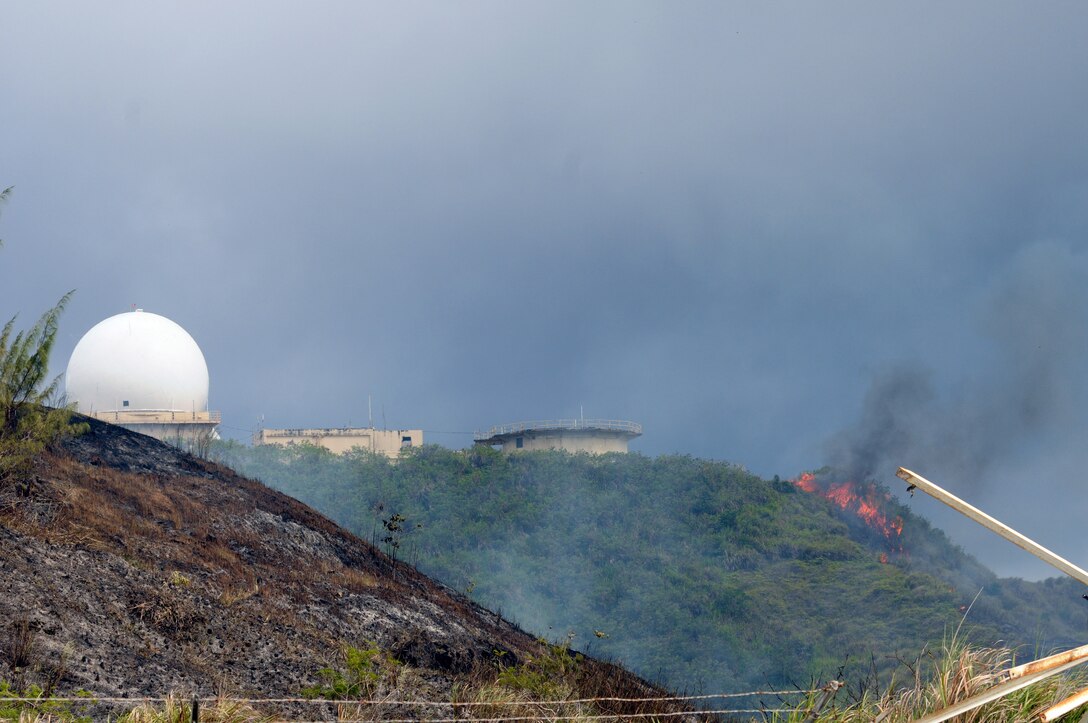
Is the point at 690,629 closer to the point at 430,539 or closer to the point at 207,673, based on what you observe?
the point at 430,539

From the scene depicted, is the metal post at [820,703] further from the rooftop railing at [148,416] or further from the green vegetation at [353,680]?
the rooftop railing at [148,416]

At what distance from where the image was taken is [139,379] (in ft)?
195

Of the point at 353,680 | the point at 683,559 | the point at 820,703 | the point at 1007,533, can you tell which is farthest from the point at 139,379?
the point at 1007,533

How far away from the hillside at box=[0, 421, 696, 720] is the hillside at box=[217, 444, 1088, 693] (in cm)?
2198

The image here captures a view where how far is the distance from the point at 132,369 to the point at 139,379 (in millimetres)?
740

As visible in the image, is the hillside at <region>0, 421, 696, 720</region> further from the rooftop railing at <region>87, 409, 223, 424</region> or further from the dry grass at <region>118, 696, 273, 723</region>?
the rooftop railing at <region>87, 409, 223, 424</region>

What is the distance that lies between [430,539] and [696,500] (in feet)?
62.6

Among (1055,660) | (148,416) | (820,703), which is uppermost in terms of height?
(148,416)

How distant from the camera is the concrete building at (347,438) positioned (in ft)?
249

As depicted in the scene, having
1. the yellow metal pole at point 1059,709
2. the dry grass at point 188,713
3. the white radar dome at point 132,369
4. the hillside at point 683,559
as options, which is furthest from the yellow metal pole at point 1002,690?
the white radar dome at point 132,369

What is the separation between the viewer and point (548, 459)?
72312mm

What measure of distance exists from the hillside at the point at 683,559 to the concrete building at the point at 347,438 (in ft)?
9.52

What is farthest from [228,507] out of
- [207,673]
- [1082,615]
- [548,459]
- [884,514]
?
[1082,615]

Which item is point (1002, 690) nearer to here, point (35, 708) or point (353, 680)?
point (35, 708)
